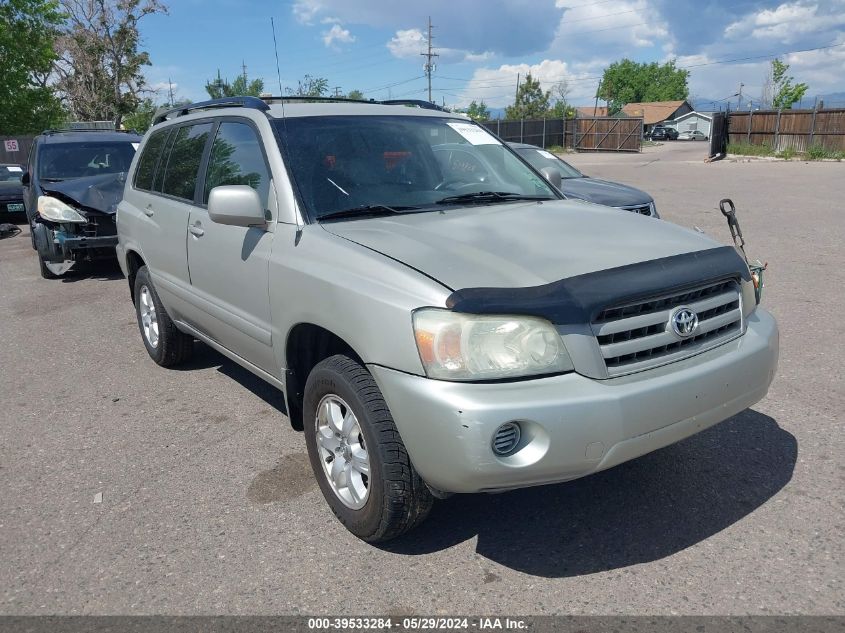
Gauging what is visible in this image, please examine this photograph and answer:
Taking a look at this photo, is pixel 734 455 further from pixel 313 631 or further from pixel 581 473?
pixel 313 631

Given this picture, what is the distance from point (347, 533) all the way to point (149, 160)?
11.6 ft

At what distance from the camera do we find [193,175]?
176 inches

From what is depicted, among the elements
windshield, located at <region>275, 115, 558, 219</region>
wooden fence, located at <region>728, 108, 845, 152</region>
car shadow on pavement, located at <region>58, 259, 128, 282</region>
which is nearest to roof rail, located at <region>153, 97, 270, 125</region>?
windshield, located at <region>275, 115, 558, 219</region>

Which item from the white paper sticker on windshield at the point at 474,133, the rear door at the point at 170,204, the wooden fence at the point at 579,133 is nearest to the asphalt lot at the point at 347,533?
the rear door at the point at 170,204

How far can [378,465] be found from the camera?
8.93ft

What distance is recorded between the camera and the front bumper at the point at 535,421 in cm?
240

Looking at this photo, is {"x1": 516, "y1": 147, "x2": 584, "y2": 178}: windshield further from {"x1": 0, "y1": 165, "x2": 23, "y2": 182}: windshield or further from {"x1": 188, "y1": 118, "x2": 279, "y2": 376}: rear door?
{"x1": 0, "y1": 165, "x2": 23, "y2": 182}: windshield

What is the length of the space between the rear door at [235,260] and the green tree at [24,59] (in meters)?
35.2

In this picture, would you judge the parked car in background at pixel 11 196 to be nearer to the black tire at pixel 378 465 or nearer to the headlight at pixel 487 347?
the black tire at pixel 378 465

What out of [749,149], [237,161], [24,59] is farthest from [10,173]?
[749,149]

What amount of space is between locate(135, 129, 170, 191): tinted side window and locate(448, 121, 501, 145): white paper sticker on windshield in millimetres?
2213

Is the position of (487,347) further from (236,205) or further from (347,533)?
(236,205)

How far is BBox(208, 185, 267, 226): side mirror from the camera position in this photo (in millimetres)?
3303

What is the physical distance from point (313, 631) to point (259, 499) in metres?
1.04
